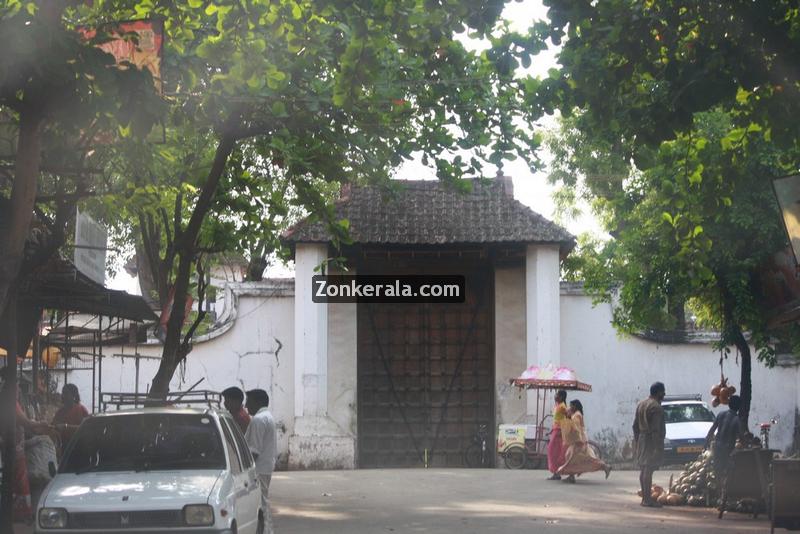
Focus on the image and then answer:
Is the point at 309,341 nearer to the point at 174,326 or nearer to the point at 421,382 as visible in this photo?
the point at 421,382

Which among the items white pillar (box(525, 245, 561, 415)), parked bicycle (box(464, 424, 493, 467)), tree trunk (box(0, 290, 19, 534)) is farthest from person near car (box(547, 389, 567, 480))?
tree trunk (box(0, 290, 19, 534))

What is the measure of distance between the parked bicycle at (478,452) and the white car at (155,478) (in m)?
15.5

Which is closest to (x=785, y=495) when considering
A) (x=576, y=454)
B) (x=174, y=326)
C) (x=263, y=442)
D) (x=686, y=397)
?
(x=263, y=442)

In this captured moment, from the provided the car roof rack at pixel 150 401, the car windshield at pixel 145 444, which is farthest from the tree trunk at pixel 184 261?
the car windshield at pixel 145 444

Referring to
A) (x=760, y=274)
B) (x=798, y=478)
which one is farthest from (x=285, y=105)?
(x=760, y=274)

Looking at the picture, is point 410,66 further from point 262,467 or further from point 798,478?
point 798,478

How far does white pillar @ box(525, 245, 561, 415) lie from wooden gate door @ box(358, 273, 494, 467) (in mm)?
1427

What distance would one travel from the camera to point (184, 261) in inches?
635

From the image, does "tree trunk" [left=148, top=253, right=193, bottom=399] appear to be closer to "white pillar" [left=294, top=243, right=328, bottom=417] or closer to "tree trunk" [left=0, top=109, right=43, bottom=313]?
"tree trunk" [left=0, top=109, right=43, bottom=313]

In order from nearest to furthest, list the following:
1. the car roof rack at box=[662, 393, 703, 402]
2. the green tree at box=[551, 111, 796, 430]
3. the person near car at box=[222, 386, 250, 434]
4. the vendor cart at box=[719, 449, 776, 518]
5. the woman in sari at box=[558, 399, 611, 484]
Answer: the green tree at box=[551, 111, 796, 430], the person near car at box=[222, 386, 250, 434], the vendor cart at box=[719, 449, 776, 518], the woman in sari at box=[558, 399, 611, 484], the car roof rack at box=[662, 393, 703, 402]

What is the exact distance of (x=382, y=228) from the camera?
2719 cm

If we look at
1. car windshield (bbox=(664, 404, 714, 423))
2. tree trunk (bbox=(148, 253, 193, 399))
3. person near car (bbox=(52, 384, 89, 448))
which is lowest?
car windshield (bbox=(664, 404, 714, 423))

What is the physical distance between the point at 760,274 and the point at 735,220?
1.17 meters

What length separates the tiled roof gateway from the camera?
26.8 m
